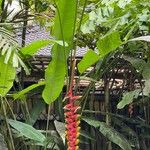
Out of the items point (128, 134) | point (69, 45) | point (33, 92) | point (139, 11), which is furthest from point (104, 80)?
point (69, 45)

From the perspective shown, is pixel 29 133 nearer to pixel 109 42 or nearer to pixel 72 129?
pixel 72 129

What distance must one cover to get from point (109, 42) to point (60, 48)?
0.27 meters

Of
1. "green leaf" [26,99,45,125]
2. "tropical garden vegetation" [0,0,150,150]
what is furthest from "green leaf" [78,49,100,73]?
"green leaf" [26,99,45,125]

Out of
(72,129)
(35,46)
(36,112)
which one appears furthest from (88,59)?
(36,112)

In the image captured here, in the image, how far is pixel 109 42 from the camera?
2.13 metres

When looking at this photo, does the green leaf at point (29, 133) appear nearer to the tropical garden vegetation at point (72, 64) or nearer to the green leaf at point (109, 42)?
the tropical garden vegetation at point (72, 64)

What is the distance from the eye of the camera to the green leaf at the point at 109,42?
2.11 m

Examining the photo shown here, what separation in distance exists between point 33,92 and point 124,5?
907mm

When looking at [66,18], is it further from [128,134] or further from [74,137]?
[128,134]

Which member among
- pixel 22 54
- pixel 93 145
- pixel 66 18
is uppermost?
pixel 66 18

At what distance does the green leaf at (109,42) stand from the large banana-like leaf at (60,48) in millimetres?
168

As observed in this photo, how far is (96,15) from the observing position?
8.12ft

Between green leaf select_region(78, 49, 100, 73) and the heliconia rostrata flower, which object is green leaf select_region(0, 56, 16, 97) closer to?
green leaf select_region(78, 49, 100, 73)

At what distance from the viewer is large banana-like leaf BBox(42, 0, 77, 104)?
206 centimetres
